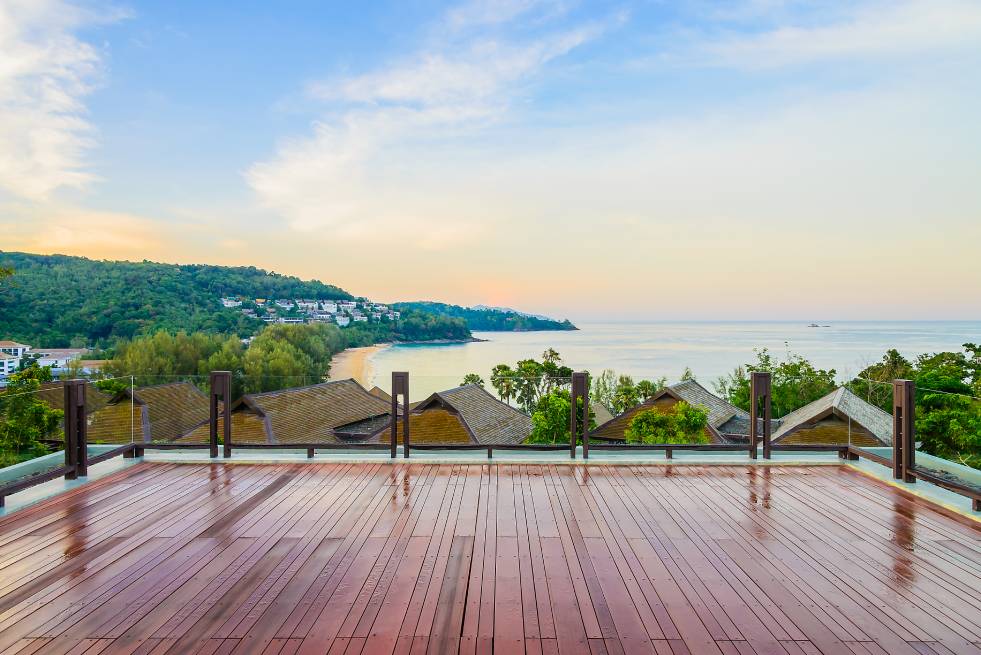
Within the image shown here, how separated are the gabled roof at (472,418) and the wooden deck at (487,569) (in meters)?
1.12

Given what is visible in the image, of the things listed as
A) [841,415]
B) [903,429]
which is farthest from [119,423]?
[841,415]

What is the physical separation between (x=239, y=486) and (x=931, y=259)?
69.3 feet

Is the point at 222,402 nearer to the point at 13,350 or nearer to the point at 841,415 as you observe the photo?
the point at 841,415

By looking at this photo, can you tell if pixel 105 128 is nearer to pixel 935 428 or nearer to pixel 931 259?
pixel 935 428

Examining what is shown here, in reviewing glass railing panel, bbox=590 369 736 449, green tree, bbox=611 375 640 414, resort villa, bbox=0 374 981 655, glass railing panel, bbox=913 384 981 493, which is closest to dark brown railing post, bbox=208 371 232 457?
resort villa, bbox=0 374 981 655

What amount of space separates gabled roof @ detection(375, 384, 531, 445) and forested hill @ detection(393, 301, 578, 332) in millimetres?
25676

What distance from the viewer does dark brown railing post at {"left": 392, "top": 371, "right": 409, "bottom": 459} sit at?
15.3ft

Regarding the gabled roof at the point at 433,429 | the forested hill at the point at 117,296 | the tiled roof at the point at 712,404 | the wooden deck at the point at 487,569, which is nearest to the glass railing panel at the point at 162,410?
the wooden deck at the point at 487,569

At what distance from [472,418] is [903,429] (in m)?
4.17

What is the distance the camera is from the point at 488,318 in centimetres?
4662

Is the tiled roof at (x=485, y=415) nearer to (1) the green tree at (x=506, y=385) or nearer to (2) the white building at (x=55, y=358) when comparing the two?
(1) the green tree at (x=506, y=385)

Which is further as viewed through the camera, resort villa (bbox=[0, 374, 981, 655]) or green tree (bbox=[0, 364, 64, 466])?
green tree (bbox=[0, 364, 64, 466])

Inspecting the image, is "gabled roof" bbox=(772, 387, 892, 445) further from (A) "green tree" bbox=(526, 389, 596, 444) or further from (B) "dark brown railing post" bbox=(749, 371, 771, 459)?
(A) "green tree" bbox=(526, 389, 596, 444)

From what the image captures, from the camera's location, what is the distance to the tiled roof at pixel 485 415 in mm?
5051
